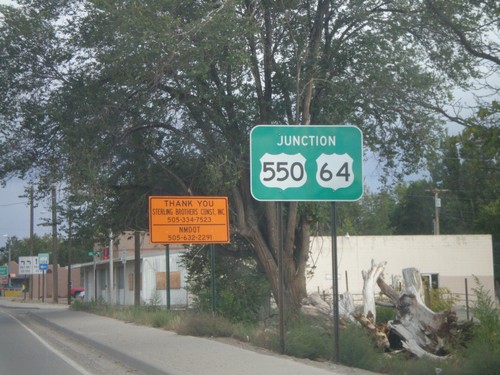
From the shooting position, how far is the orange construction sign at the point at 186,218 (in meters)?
21.5

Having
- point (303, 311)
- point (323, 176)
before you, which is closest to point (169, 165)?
point (303, 311)

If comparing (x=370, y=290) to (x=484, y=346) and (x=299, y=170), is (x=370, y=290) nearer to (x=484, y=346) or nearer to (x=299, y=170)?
(x=299, y=170)

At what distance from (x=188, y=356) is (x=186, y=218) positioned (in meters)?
8.04

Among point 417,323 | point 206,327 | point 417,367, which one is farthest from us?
point 206,327

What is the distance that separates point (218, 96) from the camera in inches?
894

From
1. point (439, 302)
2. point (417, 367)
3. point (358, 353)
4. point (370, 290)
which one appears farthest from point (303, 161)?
point (439, 302)

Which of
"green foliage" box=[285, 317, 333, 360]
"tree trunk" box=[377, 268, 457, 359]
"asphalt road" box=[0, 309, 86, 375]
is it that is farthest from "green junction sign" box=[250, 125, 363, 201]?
"asphalt road" box=[0, 309, 86, 375]

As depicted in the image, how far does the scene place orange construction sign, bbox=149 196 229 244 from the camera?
2150cm

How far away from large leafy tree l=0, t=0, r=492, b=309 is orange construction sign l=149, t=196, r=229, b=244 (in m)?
1.06

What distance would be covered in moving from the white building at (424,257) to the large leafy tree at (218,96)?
20.3 metres

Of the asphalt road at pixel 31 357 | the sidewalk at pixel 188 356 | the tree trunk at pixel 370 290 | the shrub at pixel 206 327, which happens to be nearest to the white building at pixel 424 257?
the asphalt road at pixel 31 357

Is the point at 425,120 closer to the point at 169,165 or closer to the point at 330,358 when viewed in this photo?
the point at 169,165

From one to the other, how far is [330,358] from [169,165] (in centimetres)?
1273

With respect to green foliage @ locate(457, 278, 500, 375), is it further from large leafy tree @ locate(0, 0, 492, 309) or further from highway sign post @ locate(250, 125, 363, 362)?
large leafy tree @ locate(0, 0, 492, 309)
